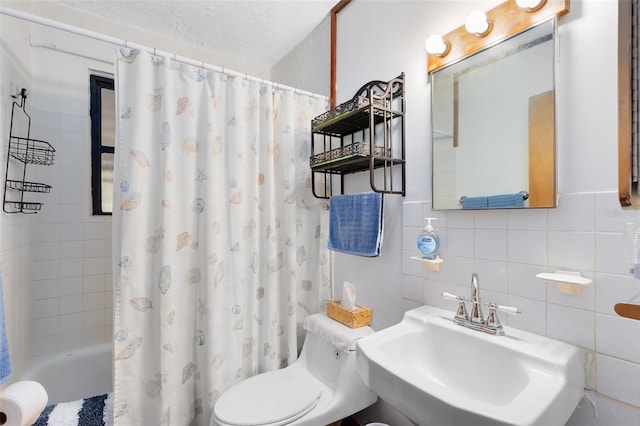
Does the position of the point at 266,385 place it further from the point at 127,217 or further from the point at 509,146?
the point at 509,146

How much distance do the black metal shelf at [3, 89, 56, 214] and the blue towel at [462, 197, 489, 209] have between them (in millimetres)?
2069

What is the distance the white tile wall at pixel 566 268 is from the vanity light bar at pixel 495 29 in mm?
573

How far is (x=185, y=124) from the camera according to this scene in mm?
1366

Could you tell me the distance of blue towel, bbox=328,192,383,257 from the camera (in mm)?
1354

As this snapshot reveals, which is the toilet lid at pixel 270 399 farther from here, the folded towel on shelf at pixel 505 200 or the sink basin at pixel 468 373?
the folded towel on shelf at pixel 505 200

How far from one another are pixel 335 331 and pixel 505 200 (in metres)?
0.92

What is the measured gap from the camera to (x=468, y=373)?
0.96m

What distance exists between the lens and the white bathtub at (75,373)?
1.76m

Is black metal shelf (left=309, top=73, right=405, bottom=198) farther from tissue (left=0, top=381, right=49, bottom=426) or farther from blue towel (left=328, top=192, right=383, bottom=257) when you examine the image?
tissue (left=0, top=381, right=49, bottom=426)

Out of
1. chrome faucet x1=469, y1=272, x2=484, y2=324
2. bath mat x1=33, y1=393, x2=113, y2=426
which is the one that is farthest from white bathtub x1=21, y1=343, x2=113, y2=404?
chrome faucet x1=469, y1=272, x2=484, y2=324

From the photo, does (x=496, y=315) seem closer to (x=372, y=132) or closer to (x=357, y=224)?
(x=357, y=224)

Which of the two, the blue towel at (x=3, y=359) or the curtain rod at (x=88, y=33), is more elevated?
the curtain rod at (x=88, y=33)

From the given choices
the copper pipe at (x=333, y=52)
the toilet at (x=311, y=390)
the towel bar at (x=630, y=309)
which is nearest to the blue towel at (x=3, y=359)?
the toilet at (x=311, y=390)

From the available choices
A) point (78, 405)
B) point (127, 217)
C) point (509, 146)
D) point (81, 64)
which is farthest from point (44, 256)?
point (509, 146)
